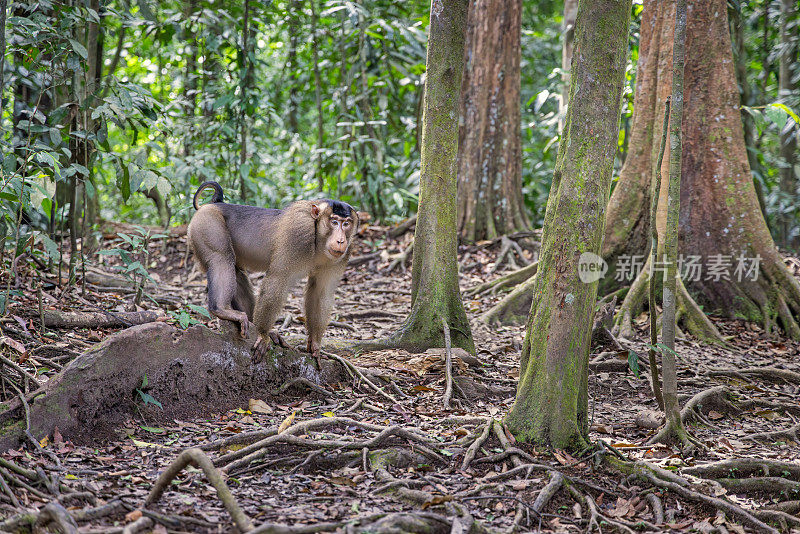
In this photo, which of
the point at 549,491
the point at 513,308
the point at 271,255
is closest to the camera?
the point at 549,491

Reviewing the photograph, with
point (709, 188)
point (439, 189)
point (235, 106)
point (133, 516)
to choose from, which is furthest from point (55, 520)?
point (235, 106)

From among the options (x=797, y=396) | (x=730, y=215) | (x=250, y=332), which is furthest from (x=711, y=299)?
(x=250, y=332)

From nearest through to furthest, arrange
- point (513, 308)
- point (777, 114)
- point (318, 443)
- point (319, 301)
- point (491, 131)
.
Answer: point (318, 443) < point (319, 301) < point (777, 114) < point (513, 308) < point (491, 131)

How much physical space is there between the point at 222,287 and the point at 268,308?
1.93 feet

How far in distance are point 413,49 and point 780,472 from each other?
819 cm

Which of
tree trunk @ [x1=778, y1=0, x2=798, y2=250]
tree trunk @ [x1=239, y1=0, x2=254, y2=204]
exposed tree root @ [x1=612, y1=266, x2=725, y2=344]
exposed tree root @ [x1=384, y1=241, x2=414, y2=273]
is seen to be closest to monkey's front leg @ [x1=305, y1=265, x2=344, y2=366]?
exposed tree root @ [x1=612, y1=266, x2=725, y2=344]

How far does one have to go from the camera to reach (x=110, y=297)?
6691 millimetres

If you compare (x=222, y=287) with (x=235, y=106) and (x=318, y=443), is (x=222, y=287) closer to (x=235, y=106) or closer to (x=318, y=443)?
(x=318, y=443)

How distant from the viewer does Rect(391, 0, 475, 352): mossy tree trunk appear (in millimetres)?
5906

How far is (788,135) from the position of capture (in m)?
14.5

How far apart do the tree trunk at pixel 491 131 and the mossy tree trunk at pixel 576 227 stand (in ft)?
20.0

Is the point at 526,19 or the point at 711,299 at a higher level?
the point at 526,19

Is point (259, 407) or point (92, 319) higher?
point (92, 319)

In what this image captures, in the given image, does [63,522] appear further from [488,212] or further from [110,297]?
[488,212]
